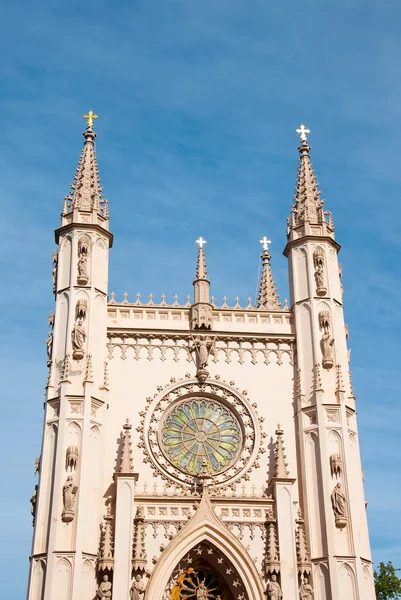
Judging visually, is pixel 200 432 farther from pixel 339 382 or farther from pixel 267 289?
pixel 267 289

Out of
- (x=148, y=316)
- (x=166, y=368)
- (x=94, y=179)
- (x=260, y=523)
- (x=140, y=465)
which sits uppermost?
(x=94, y=179)

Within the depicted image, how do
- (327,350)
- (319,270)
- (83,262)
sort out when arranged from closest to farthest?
(327,350) < (83,262) < (319,270)

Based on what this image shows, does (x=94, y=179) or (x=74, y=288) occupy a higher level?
(x=94, y=179)

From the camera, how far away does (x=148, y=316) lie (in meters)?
26.3

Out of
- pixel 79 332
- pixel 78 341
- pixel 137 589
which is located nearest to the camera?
pixel 137 589

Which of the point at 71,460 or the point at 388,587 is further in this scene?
the point at 388,587

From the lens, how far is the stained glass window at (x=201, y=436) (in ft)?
80.0

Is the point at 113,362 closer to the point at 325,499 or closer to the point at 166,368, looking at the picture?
the point at 166,368

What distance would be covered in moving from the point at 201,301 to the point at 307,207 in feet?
16.8

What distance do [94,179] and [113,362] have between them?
668 centimetres

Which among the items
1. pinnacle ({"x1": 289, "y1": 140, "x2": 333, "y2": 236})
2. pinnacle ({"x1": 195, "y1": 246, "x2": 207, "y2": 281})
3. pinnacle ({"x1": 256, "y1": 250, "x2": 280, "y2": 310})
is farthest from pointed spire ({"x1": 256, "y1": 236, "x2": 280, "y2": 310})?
pinnacle ({"x1": 195, "y1": 246, "x2": 207, "y2": 281})

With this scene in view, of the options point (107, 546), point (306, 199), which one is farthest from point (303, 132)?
point (107, 546)

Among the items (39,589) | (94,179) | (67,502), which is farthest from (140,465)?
(94,179)

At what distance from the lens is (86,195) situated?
27625 millimetres
